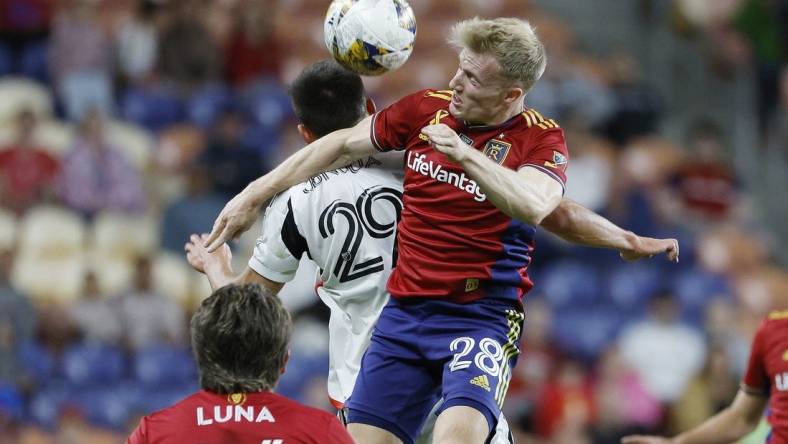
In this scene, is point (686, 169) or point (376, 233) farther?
point (686, 169)

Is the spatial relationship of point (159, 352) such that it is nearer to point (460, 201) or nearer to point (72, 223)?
point (72, 223)

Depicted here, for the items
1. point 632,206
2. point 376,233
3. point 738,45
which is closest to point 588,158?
point 632,206

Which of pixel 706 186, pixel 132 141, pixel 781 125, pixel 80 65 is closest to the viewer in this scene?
pixel 132 141

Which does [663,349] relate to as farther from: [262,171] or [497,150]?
[497,150]

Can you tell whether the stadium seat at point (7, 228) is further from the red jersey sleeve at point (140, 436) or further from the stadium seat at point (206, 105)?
the red jersey sleeve at point (140, 436)

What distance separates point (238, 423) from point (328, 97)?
213 cm

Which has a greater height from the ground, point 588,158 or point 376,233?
point 588,158

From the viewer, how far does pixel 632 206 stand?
1344cm

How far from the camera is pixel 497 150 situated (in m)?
5.62

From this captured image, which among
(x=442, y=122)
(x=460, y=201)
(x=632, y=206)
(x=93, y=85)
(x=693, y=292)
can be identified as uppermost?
(x=93, y=85)

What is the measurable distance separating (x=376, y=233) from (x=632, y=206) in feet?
25.1

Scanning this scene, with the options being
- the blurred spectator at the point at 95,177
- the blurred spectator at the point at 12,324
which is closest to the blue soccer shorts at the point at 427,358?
the blurred spectator at the point at 12,324

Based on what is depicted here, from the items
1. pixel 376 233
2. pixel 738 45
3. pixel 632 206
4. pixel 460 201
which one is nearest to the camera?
pixel 460 201

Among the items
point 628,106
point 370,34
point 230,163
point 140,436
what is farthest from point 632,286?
point 140,436
